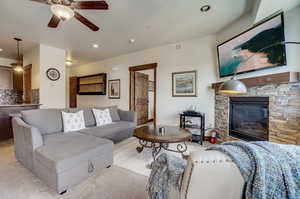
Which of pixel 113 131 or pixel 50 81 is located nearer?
pixel 113 131

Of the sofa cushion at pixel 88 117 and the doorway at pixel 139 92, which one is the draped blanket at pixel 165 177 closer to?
the sofa cushion at pixel 88 117

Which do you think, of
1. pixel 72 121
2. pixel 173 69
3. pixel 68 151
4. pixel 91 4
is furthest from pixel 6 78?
pixel 173 69

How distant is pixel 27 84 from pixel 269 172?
21.1 ft

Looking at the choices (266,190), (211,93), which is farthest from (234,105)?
(266,190)

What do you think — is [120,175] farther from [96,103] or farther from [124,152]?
[96,103]

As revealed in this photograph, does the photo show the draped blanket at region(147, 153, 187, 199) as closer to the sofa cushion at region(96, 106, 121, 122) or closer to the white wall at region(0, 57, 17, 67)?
the sofa cushion at region(96, 106, 121, 122)

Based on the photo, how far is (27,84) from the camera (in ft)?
15.6

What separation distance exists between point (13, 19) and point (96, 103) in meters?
3.88

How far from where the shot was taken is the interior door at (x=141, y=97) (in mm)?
5316

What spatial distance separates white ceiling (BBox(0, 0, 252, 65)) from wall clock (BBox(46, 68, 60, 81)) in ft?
2.53

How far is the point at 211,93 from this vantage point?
3605 millimetres

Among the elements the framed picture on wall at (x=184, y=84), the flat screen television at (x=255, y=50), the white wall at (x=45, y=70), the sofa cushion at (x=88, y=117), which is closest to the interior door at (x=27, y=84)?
the white wall at (x=45, y=70)

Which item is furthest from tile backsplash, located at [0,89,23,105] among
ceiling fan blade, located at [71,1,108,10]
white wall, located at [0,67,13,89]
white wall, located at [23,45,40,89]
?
ceiling fan blade, located at [71,1,108,10]

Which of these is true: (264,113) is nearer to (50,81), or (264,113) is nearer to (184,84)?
(184,84)
